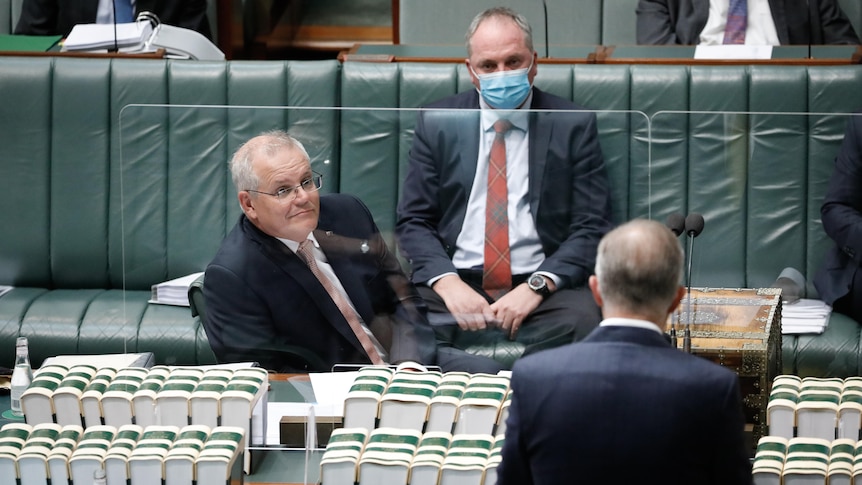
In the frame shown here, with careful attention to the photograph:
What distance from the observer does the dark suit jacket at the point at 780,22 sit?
181 inches

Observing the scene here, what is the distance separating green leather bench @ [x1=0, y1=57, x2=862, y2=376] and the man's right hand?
17cm

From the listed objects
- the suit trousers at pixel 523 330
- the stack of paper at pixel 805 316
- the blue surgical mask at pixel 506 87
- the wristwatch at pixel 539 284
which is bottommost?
the stack of paper at pixel 805 316

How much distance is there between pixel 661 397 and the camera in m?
1.59

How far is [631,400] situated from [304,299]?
3.82ft

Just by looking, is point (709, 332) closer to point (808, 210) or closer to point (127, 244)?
point (808, 210)

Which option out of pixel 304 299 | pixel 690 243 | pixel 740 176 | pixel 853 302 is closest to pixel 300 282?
pixel 304 299

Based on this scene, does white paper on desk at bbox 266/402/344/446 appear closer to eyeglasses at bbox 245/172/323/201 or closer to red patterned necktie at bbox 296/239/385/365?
red patterned necktie at bbox 296/239/385/365

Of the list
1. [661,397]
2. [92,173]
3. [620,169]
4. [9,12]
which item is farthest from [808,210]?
[9,12]

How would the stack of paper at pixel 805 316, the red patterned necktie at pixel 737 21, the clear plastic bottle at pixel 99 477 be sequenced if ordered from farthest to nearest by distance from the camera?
the red patterned necktie at pixel 737 21 < the stack of paper at pixel 805 316 < the clear plastic bottle at pixel 99 477

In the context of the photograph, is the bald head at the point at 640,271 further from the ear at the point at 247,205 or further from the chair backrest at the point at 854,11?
the chair backrest at the point at 854,11

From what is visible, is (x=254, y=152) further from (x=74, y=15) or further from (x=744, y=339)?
(x=74, y=15)

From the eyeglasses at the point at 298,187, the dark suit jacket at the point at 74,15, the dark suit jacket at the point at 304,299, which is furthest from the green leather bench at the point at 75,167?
the eyeglasses at the point at 298,187

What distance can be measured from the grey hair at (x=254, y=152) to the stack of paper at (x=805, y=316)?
1.32m

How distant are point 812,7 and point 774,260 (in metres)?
2.05
